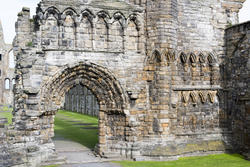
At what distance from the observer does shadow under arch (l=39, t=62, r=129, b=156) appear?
10500 mm

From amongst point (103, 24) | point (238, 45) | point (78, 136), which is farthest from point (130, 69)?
point (78, 136)

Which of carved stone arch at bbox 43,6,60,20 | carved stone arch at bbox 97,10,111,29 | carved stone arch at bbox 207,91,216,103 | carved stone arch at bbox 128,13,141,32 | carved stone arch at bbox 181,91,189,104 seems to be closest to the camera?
carved stone arch at bbox 43,6,60,20

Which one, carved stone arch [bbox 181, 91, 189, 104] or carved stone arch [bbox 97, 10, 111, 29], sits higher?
carved stone arch [bbox 97, 10, 111, 29]

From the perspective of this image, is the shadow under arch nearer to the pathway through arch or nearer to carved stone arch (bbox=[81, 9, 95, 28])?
the pathway through arch

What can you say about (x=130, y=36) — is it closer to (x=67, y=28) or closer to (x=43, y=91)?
(x=67, y=28)

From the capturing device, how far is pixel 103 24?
11141 millimetres

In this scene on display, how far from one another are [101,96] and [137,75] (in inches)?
63.3

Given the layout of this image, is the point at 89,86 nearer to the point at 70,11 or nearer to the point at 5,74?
the point at 70,11

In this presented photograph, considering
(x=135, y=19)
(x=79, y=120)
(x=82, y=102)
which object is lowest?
(x=79, y=120)

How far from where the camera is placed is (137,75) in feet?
37.4

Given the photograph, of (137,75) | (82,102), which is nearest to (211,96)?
(137,75)

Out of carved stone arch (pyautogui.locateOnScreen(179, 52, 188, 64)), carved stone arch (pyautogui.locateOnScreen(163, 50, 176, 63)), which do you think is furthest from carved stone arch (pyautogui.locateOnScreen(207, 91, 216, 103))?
carved stone arch (pyautogui.locateOnScreen(163, 50, 176, 63))

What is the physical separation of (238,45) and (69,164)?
8166 millimetres

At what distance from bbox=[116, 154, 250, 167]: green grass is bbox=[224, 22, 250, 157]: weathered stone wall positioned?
0.88 m
